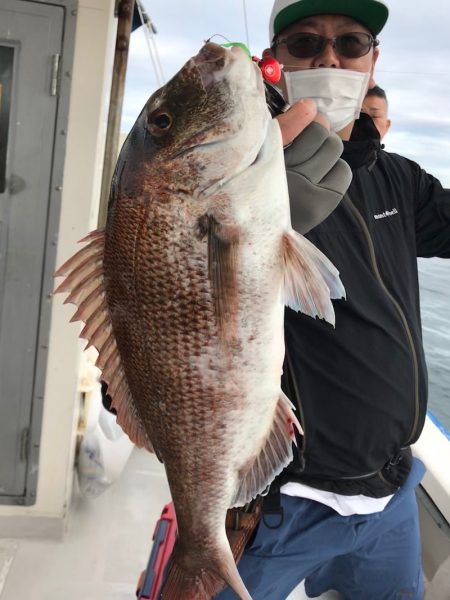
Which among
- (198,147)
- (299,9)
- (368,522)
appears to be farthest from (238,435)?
(299,9)

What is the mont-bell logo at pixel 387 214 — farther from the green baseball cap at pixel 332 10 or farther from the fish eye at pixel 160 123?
the fish eye at pixel 160 123

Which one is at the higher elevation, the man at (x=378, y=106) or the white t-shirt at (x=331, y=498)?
the man at (x=378, y=106)

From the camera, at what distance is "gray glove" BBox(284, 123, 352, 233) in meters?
1.20

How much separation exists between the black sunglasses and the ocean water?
2.59m

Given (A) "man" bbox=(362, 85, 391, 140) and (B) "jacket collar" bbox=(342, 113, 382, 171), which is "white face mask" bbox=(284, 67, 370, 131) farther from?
(A) "man" bbox=(362, 85, 391, 140)

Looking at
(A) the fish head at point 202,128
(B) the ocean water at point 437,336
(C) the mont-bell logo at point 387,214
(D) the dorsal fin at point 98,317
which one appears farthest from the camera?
(B) the ocean water at point 437,336

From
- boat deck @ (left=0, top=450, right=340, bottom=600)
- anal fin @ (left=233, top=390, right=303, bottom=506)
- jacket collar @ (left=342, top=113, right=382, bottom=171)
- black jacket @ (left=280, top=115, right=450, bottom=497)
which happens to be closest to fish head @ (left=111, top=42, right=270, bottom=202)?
anal fin @ (left=233, top=390, right=303, bottom=506)

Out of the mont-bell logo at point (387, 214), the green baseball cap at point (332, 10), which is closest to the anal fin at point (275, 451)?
the mont-bell logo at point (387, 214)

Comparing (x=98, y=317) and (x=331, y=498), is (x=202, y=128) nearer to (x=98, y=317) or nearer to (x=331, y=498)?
(x=98, y=317)

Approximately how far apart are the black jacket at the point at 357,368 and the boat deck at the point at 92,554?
140cm

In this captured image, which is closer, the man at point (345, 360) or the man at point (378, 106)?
the man at point (345, 360)

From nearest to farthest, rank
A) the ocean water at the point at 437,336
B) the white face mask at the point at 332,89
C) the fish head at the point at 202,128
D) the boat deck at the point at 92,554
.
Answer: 1. the fish head at the point at 202,128
2. the white face mask at the point at 332,89
3. the boat deck at the point at 92,554
4. the ocean water at the point at 437,336

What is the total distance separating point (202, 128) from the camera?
3.26 feet

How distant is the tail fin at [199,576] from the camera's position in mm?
1188
